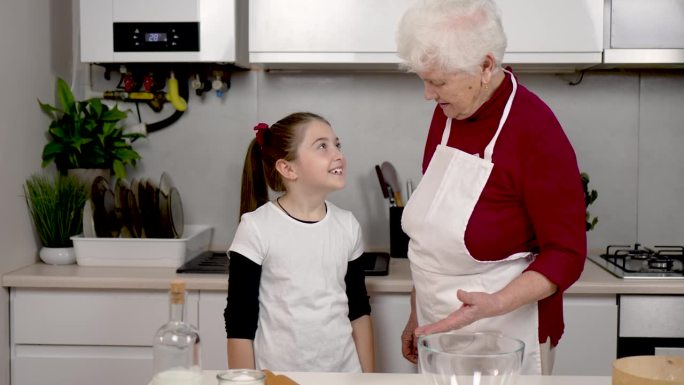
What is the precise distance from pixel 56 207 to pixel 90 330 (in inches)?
16.1

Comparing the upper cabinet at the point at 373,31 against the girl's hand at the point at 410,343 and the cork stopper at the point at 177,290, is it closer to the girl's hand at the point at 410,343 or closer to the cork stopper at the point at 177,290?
the girl's hand at the point at 410,343

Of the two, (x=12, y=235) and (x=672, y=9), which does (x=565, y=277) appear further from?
(x=12, y=235)

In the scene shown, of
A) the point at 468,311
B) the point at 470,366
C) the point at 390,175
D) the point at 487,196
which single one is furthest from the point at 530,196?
the point at 390,175

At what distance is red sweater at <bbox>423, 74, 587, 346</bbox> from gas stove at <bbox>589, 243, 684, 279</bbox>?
63 cm

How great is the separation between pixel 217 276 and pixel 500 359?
4.51ft

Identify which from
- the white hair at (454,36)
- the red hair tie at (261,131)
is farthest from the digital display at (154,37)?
the white hair at (454,36)

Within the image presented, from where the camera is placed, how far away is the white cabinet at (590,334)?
2.31 m

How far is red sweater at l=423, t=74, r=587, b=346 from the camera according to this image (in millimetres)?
1613

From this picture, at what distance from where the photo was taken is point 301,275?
6.30 feet

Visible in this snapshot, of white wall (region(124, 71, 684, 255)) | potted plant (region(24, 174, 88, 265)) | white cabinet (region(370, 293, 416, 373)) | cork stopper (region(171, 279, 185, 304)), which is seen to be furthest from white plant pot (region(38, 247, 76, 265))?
cork stopper (region(171, 279, 185, 304))

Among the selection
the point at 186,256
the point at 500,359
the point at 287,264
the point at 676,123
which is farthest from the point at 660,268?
the point at 500,359

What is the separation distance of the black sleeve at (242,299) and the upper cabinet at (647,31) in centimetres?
122

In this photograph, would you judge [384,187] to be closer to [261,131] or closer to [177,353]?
[261,131]

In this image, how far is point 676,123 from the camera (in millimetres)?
2828
